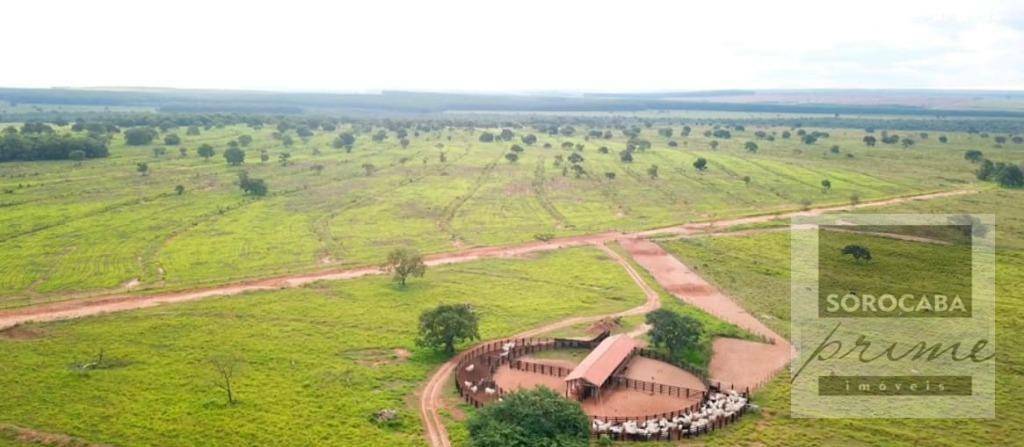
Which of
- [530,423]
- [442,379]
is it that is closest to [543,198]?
[442,379]

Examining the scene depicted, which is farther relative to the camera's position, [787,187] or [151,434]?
[787,187]

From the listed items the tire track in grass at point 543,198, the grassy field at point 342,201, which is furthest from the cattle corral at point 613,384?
the tire track in grass at point 543,198

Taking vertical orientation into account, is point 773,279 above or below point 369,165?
below

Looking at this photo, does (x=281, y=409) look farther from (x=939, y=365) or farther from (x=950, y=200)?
(x=950, y=200)

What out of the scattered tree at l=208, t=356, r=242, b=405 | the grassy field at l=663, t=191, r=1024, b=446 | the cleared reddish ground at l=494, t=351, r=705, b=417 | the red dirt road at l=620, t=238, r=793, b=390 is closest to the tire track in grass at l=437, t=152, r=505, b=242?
the red dirt road at l=620, t=238, r=793, b=390

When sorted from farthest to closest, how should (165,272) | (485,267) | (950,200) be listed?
(950,200) → (485,267) → (165,272)

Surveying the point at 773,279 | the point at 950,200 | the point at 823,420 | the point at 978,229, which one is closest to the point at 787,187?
the point at 950,200
